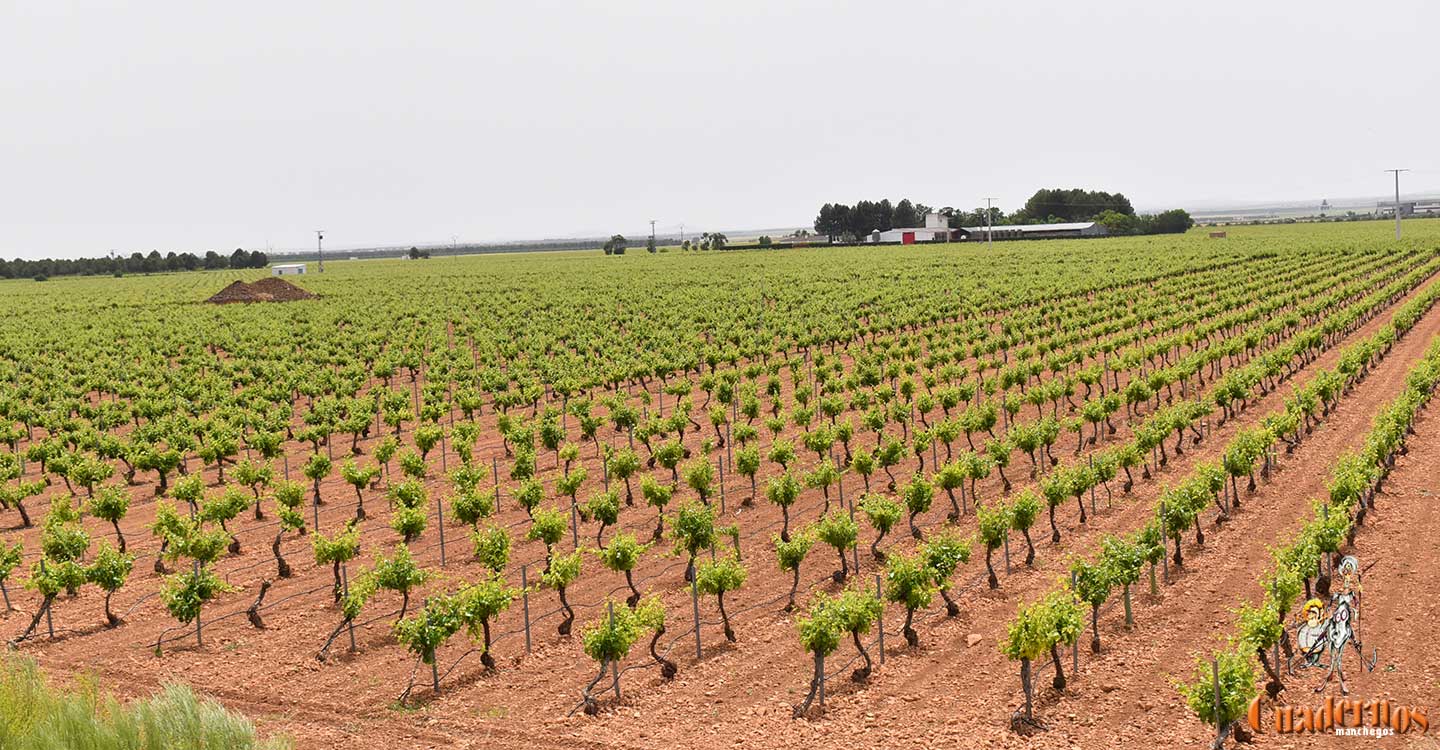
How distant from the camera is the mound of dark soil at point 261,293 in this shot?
105 meters

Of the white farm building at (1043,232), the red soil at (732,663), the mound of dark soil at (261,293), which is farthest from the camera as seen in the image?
the white farm building at (1043,232)

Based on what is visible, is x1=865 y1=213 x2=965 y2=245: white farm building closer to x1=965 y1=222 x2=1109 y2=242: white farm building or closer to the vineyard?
x1=965 y1=222 x2=1109 y2=242: white farm building

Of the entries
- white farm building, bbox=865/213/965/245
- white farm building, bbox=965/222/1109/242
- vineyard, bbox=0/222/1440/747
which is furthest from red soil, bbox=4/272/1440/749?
white farm building, bbox=965/222/1109/242

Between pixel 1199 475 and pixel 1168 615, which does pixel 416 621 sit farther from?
pixel 1199 475

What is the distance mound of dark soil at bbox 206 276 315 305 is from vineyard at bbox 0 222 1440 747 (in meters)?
50.1

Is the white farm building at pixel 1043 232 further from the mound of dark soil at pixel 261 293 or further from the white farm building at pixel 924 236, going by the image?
the mound of dark soil at pixel 261 293

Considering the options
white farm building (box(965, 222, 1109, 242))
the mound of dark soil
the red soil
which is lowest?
the red soil

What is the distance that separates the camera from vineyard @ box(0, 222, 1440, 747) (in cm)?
1717

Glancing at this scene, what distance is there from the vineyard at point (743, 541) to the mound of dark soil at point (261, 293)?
50080 mm

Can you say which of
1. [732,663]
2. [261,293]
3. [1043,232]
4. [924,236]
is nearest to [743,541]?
[732,663]

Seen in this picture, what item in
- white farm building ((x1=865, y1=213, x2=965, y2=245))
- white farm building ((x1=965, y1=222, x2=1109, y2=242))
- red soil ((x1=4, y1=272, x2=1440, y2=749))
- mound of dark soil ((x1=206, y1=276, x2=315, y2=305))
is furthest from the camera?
white farm building ((x1=865, y1=213, x2=965, y2=245))

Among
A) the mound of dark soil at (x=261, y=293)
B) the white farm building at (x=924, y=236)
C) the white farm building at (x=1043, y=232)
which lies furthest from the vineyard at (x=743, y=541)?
the white farm building at (x=924, y=236)

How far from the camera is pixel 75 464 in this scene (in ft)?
108

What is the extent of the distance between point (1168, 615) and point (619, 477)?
15443mm
